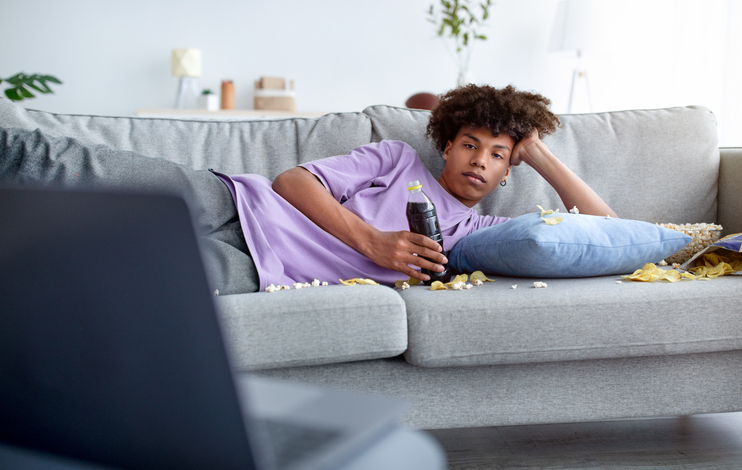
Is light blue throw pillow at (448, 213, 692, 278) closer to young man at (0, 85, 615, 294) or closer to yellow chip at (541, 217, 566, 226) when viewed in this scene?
yellow chip at (541, 217, 566, 226)

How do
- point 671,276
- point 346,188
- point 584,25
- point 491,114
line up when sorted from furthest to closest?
point 584,25
point 491,114
point 346,188
point 671,276

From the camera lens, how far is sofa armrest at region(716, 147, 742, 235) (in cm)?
186

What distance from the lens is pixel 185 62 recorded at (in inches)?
145

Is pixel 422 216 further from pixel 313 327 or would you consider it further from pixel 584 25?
pixel 584 25

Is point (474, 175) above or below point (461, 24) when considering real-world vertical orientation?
below

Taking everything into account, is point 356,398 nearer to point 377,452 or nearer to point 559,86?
point 377,452

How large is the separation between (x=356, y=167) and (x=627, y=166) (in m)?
0.92

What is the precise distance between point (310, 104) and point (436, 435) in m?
2.96

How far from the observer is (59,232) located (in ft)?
0.98

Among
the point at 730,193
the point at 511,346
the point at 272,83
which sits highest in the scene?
the point at 272,83

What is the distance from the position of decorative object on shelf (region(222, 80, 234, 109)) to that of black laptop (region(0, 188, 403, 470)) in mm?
3646

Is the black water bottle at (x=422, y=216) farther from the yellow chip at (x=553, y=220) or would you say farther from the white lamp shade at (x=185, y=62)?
the white lamp shade at (x=185, y=62)

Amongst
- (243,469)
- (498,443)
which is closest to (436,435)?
(498,443)

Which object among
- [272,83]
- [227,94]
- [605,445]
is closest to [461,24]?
[272,83]
